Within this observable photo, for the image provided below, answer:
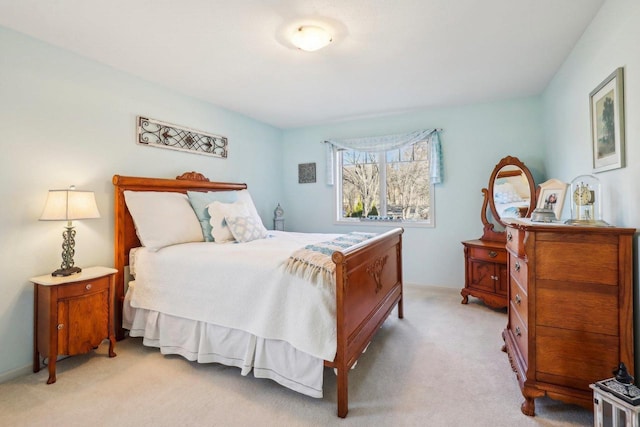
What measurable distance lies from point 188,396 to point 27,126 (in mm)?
2227

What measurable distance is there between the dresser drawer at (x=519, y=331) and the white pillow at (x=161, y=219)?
2.67 meters

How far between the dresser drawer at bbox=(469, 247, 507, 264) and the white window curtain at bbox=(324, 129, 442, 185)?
1.03 metres

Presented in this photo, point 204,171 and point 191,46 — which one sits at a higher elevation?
point 191,46

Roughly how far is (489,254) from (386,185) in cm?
170

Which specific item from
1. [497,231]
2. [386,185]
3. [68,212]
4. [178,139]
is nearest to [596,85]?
[497,231]

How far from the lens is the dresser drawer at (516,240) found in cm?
190

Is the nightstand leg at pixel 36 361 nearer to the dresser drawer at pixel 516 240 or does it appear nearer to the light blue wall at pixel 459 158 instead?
the dresser drawer at pixel 516 240

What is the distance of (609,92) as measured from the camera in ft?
6.18

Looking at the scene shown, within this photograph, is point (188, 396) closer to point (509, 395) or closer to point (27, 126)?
point (509, 395)

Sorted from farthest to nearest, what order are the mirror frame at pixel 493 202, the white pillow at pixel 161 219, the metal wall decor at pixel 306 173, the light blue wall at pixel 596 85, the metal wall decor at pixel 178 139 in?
the metal wall decor at pixel 306 173, the mirror frame at pixel 493 202, the metal wall decor at pixel 178 139, the white pillow at pixel 161 219, the light blue wall at pixel 596 85

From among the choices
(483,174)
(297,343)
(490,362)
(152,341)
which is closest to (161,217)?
(152,341)

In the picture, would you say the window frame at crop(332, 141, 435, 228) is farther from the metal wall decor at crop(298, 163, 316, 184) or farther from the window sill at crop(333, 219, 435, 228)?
the metal wall decor at crop(298, 163, 316, 184)

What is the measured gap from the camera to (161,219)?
2.77 meters

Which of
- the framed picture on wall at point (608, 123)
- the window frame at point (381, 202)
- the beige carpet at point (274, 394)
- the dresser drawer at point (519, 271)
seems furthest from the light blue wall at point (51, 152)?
the framed picture on wall at point (608, 123)
